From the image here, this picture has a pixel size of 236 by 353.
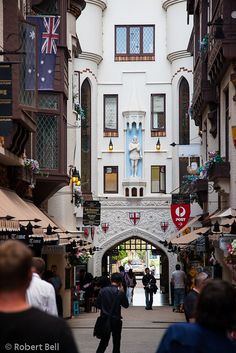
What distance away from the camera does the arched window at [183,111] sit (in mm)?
51875

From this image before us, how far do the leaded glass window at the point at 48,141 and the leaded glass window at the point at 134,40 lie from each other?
2428cm

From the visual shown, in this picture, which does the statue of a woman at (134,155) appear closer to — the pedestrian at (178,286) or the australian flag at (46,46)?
the pedestrian at (178,286)

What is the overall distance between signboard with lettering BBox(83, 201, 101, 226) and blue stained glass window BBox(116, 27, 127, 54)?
457 inches

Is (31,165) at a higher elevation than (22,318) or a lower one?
higher

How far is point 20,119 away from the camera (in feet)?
73.0

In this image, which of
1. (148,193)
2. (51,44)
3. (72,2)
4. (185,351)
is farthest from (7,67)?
(148,193)

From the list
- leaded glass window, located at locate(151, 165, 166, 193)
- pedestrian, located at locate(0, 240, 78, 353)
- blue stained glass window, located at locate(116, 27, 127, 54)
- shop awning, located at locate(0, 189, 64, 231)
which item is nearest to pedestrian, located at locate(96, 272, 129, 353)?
shop awning, located at locate(0, 189, 64, 231)

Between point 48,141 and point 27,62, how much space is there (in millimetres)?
7852

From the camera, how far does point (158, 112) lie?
52938mm

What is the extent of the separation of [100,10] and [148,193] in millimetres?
10265

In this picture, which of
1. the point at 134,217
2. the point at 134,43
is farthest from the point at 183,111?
the point at 134,217

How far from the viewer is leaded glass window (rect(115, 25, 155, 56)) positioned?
176 feet

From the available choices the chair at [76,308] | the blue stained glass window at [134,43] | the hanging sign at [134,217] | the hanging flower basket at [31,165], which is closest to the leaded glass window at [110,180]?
the hanging sign at [134,217]

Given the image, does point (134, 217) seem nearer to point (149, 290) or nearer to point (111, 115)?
point (111, 115)
